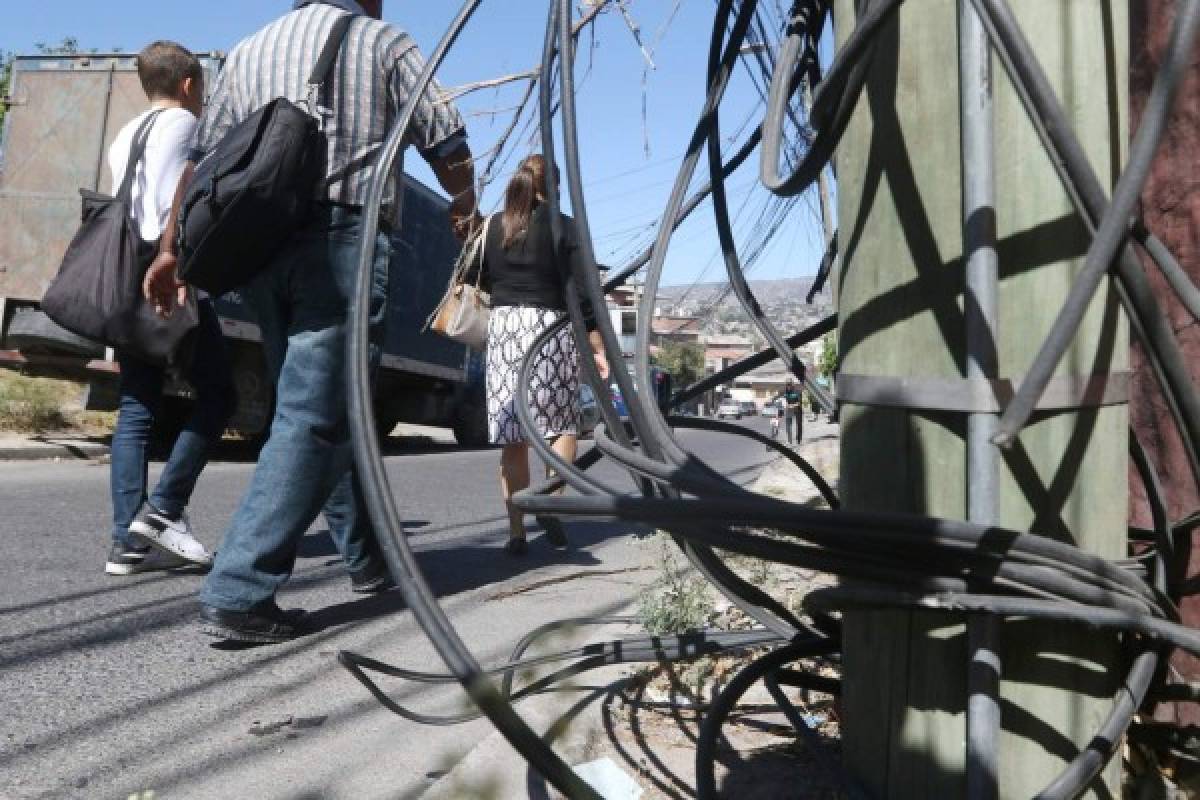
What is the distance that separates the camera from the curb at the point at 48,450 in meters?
8.41

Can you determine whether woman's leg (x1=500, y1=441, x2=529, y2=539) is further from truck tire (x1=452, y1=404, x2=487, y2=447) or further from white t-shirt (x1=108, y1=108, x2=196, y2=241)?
truck tire (x1=452, y1=404, x2=487, y2=447)

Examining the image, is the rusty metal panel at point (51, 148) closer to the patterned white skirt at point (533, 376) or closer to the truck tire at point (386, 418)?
the truck tire at point (386, 418)

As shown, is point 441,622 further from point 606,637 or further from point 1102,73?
point 606,637

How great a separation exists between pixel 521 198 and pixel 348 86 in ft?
5.02

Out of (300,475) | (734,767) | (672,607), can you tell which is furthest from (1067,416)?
(300,475)

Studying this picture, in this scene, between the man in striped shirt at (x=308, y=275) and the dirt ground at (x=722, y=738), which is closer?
the dirt ground at (x=722, y=738)

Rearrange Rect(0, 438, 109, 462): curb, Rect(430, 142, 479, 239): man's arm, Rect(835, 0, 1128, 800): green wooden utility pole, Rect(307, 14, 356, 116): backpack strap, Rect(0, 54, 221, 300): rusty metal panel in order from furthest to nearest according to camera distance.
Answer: Rect(0, 54, 221, 300): rusty metal panel
Rect(0, 438, 109, 462): curb
Rect(430, 142, 479, 239): man's arm
Rect(307, 14, 356, 116): backpack strap
Rect(835, 0, 1128, 800): green wooden utility pole

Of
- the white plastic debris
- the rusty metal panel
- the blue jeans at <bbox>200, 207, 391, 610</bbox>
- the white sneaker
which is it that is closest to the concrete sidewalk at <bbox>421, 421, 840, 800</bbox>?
→ the white plastic debris

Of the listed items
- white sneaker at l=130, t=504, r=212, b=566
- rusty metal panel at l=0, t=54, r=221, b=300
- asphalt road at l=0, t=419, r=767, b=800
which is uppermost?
rusty metal panel at l=0, t=54, r=221, b=300

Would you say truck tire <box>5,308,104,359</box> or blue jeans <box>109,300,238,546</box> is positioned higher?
truck tire <box>5,308,104,359</box>

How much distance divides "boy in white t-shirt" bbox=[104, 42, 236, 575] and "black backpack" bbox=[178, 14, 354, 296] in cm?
107

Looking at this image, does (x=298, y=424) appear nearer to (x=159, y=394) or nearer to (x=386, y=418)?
(x=159, y=394)

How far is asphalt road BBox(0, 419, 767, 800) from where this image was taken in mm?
2076

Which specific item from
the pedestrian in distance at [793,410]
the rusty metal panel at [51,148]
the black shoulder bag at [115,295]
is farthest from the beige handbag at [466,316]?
the pedestrian in distance at [793,410]
